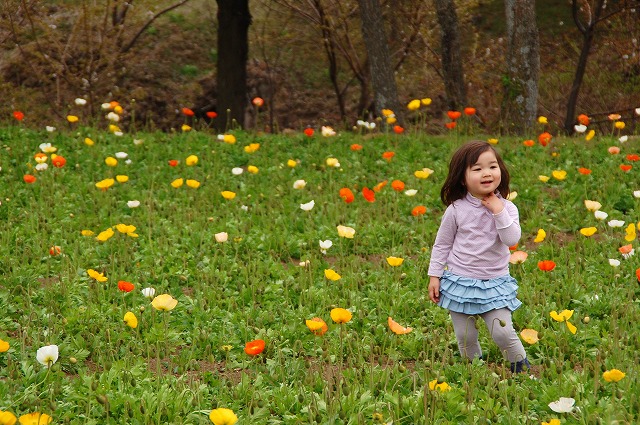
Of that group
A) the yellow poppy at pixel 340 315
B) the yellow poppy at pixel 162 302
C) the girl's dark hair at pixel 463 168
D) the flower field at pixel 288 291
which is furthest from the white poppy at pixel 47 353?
the girl's dark hair at pixel 463 168

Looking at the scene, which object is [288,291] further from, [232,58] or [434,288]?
[232,58]

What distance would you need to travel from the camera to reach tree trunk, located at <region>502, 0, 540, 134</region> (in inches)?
378

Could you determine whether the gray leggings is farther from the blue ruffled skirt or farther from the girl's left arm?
the girl's left arm

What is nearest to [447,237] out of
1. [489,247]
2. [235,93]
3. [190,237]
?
[489,247]

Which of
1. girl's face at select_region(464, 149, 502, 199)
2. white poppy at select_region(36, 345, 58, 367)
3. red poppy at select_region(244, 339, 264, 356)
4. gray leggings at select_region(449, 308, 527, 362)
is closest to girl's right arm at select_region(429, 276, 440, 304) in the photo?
gray leggings at select_region(449, 308, 527, 362)

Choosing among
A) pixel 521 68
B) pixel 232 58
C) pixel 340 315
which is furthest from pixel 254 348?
pixel 232 58

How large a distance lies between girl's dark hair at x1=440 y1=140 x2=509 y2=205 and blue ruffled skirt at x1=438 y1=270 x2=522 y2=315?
1.29 ft

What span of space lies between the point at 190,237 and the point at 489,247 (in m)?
2.86

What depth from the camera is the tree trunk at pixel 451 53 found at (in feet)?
34.1

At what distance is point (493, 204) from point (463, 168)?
0.23 metres

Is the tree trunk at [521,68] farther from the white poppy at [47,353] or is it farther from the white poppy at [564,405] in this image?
the white poppy at [47,353]

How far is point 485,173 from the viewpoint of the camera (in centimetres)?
381

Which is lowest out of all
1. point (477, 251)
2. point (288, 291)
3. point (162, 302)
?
point (288, 291)

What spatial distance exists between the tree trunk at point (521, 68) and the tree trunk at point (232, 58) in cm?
323
